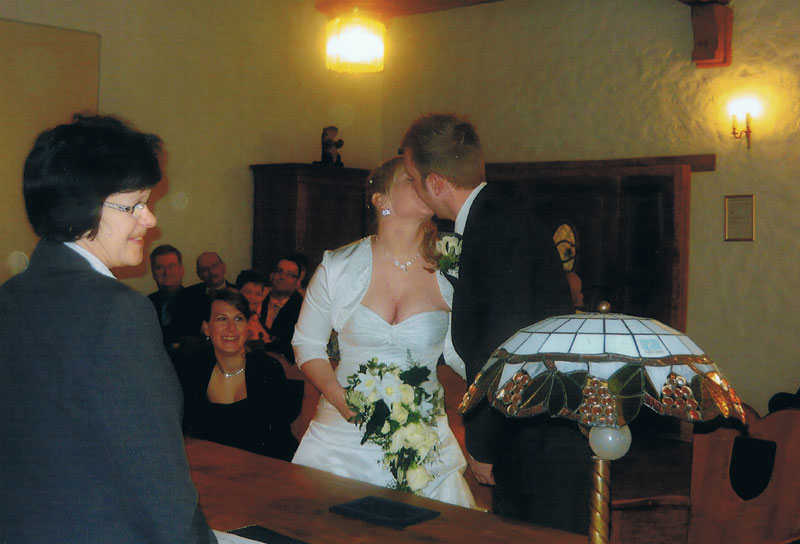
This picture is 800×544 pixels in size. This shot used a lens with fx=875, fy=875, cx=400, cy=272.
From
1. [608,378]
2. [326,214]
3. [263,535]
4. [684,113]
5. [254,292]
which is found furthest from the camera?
[326,214]

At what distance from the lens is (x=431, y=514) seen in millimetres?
2098

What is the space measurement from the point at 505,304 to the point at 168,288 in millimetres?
4923

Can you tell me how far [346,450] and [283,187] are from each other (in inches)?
217

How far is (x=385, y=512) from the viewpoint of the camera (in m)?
2.11

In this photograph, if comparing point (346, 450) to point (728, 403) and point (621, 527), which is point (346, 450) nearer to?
point (621, 527)

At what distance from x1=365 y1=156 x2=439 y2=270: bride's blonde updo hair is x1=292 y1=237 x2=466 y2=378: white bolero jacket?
0.66ft

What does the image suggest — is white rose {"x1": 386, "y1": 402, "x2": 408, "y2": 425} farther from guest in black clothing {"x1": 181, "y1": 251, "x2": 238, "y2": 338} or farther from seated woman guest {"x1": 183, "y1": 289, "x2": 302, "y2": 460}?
guest in black clothing {"x1": 181, "y1": 251, "x2": 238, "y2": 338}

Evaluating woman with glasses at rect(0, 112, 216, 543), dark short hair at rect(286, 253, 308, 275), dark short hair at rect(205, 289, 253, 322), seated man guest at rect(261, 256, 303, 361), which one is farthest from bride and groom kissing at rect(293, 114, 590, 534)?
dark short hair at rect(286, 253, 308, 275)

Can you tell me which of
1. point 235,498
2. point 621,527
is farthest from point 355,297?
point 621,527

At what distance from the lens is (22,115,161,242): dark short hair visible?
137 centimetres

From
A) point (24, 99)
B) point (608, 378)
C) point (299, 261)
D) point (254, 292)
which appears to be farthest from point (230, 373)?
point (24, 99)

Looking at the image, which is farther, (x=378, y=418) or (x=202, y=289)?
(x=202, y=289)

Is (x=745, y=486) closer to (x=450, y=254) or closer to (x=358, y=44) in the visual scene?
(x=450, y=254)

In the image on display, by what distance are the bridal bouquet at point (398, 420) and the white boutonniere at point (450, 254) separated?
505mm
